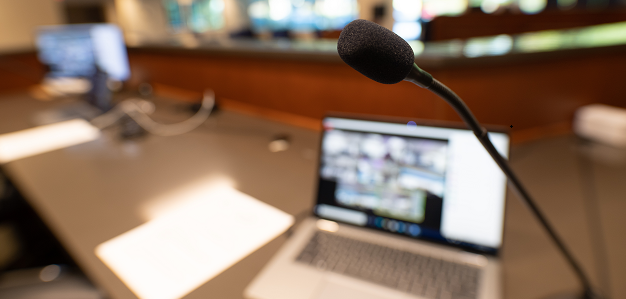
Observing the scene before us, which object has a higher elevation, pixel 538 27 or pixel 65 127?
pixel 538 27

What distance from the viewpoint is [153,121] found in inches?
63.1

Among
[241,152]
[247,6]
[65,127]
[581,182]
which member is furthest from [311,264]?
[247,6]

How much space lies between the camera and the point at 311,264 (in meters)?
0.64

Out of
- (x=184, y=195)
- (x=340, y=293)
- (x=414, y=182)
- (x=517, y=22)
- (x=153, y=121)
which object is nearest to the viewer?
(x=340, y=293)

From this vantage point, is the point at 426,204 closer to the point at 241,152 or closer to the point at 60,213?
the point at 241,152

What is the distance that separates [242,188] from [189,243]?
26cm

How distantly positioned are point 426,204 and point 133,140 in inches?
47.2

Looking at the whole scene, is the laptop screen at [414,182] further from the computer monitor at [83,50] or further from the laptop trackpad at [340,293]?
the computer monitor at [83,50]

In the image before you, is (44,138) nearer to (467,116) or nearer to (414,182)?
(414,182)

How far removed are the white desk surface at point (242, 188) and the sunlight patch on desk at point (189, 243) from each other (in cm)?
2

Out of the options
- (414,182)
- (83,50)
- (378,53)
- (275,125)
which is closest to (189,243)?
(414,182)

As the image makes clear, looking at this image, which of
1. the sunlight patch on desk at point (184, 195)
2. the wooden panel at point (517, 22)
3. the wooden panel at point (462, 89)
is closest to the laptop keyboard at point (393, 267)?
the sunlight patch on desk at point (184, 195)

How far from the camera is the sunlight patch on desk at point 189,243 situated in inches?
24.6

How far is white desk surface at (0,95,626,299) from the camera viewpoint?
0.63m
